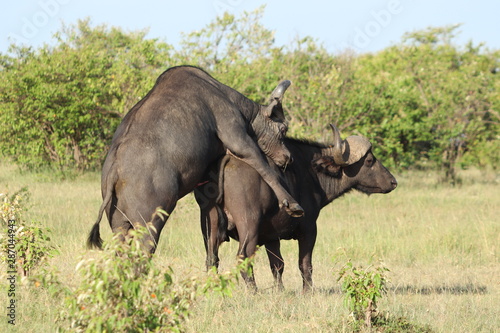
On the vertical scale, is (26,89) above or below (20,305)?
above

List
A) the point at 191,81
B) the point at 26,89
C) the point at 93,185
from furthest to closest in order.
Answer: the point at 26,89, the point at 93,185, the point at 191,81

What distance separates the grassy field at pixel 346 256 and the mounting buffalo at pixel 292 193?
47 cm

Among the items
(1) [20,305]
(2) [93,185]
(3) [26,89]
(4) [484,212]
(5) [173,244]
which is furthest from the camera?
(3) [26,89]

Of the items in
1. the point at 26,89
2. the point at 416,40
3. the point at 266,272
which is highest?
the point at 416,40

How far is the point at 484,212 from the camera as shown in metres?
14.5

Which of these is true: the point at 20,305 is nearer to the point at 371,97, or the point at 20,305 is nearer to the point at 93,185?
the point at 93,185

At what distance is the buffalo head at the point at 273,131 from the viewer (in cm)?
729

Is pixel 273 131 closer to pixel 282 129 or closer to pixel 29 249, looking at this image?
pixel 282 129

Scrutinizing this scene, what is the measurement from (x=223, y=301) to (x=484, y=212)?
A: 31.1 ft

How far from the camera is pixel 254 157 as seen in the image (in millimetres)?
6723

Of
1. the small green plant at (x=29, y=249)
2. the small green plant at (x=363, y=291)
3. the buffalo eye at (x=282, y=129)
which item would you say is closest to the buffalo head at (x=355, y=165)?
the buffalo eye at (x=282, y=129)

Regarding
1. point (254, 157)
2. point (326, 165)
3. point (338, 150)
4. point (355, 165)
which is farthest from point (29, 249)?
point (355, 165)

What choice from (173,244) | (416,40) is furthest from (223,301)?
(416,40)

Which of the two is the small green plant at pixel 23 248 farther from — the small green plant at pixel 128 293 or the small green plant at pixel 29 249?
the small green plant at pixel 128 293
